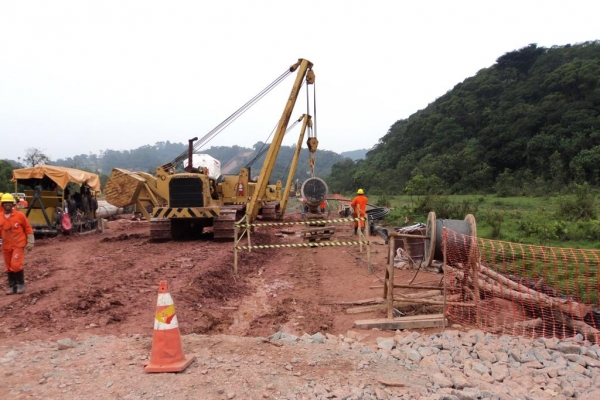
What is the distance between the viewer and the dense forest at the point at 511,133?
114ft

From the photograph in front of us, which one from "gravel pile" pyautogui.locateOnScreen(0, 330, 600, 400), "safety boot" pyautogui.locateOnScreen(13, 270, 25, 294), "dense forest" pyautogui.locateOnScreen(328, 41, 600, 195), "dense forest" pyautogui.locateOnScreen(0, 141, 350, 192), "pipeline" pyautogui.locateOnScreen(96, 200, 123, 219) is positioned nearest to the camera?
"gravel pile" pyautogui.locateOnScreen(0, 330, 600, 400)

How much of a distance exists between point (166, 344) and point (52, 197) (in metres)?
12.9

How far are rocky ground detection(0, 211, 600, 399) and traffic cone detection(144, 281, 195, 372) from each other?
0.08m

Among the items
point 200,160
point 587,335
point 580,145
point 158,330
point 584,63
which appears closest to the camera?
point 158,330

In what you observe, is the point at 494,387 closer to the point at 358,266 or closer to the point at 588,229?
the point at 358,266

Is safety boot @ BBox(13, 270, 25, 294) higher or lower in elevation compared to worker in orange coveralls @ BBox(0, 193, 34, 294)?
lower

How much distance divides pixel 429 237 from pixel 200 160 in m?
13.8

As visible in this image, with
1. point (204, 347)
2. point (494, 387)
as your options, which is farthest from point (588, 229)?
point (204, 347)

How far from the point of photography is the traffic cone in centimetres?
380

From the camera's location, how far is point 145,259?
32.4ft

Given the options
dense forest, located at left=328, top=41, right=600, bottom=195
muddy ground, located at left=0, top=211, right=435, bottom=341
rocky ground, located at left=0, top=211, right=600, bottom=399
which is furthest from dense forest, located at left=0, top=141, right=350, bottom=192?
rocky ground, located at left=0, top=211, right=600, bottom=399

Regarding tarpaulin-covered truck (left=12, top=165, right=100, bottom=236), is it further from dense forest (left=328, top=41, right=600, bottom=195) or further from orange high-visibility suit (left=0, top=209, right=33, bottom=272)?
dense forest (left=328, top=41, right=600, bottom=195)

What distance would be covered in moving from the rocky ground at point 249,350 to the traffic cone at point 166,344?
3.3 inches

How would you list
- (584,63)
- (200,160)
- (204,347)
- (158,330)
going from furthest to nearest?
(584,63) → (200,160) → (204,347) → (158,330)
